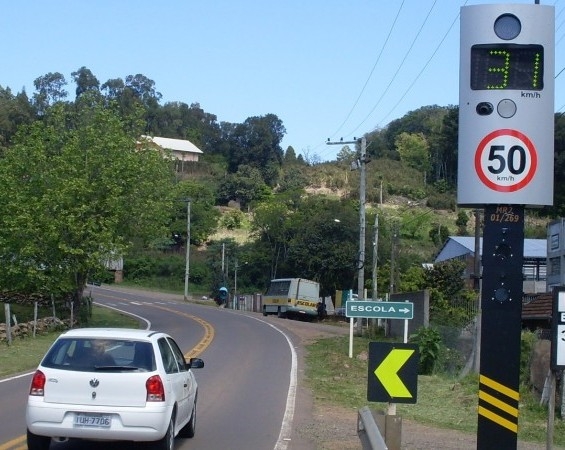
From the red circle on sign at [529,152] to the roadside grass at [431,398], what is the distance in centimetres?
718

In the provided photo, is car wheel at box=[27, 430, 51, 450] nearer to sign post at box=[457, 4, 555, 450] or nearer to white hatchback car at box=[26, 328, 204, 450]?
white hatchback car at box=[26, 328, 204, 450]

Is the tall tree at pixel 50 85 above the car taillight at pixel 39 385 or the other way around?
above

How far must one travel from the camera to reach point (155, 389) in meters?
11.0

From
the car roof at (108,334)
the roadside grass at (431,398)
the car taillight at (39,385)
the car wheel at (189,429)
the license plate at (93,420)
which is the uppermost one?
the car roof at (108,334)

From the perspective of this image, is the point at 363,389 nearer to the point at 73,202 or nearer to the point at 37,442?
the point at 37,442

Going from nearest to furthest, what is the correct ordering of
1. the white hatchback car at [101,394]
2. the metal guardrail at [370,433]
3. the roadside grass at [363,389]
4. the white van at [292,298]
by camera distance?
1. the metal guardrail at [370,433]
2. the white hatchback car at [101,394]
3. the roadside grass at [363,389]
4. the white van at [292,298]

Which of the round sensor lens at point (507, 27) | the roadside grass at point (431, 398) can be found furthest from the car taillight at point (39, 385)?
the round sensor lens at point (507, 27)

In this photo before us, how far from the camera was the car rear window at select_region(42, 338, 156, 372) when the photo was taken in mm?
11070

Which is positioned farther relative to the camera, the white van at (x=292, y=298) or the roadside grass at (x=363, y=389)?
the white van at (x=292, y=298)

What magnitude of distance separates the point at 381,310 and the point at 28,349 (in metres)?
11.9

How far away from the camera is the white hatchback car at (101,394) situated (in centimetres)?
1081

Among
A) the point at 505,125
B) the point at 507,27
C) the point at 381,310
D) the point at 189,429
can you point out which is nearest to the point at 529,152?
the point at 505,125

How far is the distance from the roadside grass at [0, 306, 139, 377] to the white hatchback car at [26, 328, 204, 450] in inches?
472

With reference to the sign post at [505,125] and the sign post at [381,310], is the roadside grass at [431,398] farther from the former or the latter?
the sign post at [505,125]
